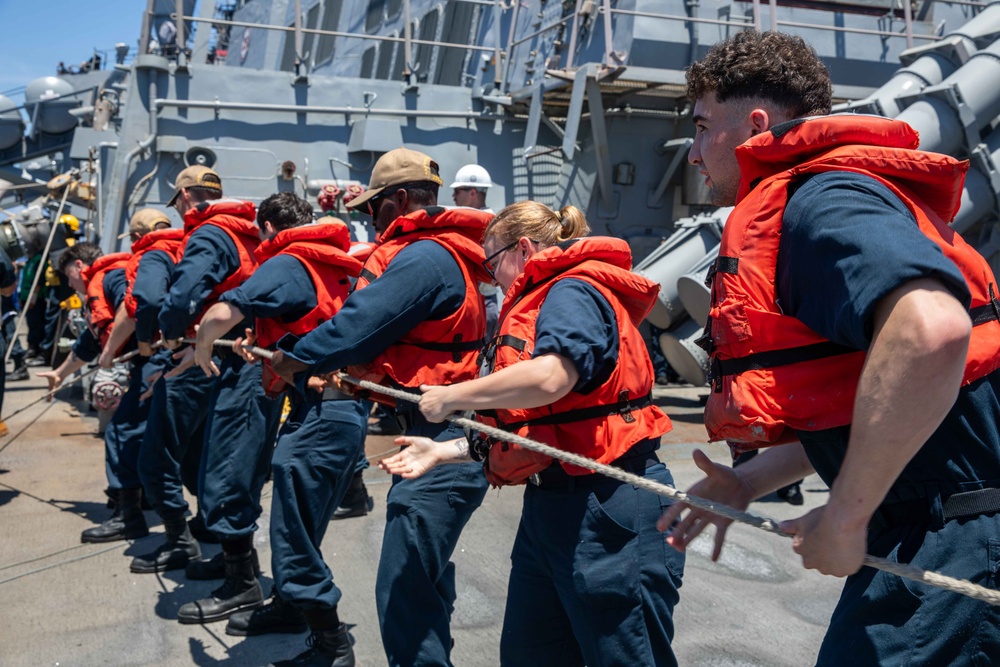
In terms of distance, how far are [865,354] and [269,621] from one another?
338 cm

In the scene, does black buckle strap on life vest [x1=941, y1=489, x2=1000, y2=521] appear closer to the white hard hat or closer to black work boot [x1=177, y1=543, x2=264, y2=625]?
black work boot [x1=177, y1=543, x2=264, y2=625]

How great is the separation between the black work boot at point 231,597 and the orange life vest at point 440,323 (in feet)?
5.16

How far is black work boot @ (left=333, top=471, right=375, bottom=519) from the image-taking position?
5.85 meters

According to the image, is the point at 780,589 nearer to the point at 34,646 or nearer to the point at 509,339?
the point at 509,339

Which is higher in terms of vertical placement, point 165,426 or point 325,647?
point 165,426

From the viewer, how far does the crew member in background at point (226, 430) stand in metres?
4.25

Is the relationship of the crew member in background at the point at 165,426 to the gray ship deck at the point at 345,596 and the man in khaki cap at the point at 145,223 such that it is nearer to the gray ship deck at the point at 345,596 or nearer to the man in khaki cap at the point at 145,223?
the gray ship deck at the point at 345,596

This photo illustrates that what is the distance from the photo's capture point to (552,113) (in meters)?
11.5

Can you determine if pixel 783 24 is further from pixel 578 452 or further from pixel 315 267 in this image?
pixel 578 452

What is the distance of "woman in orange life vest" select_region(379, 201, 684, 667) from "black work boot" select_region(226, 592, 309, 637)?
6.25 ft

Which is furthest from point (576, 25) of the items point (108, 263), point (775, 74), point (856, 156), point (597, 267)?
point (856, 156)

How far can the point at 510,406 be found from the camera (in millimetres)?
2301

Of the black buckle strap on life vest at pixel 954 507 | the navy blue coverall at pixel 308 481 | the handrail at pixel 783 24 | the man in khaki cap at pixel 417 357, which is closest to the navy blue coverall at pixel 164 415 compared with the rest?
the navy blue coverall at pixel 308 481

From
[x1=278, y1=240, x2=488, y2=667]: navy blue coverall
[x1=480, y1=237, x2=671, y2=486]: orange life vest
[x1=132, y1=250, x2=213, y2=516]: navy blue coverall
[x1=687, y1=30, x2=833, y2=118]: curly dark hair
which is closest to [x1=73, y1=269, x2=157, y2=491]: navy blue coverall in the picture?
[x1=132, y1=250, x2=213, y2=516]: navy blue coverall
